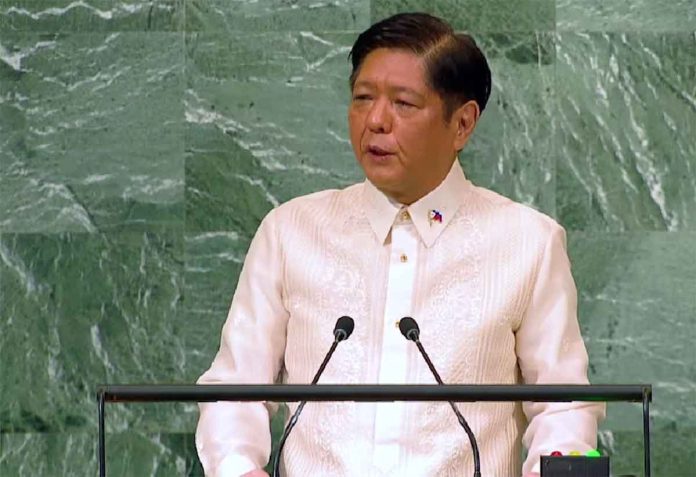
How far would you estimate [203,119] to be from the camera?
16.4 feet

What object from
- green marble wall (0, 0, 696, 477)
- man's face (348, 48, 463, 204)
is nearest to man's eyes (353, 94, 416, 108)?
man's face (348, 48, 463, 204)

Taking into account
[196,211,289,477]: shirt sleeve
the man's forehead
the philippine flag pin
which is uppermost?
the man's forehead

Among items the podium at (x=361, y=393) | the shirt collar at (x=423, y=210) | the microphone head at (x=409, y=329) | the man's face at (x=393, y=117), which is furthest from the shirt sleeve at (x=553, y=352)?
the podium at (x=361, y=393)

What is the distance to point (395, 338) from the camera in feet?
12.3

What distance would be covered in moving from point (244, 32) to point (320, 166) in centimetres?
45

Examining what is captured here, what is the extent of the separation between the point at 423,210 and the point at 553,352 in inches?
17.1

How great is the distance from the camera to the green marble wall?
4.99 m

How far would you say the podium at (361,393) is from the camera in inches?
113

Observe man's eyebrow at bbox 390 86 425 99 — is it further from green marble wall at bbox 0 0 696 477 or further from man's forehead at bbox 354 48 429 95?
green marble wall at bbox 0 0 696 477

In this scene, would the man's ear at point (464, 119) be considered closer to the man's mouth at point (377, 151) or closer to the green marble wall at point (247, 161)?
the man's mouth at point (377, 151)

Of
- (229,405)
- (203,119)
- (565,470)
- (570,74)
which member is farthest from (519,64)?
(565,470)

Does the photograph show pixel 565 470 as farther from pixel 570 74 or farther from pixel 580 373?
pixel 570 74

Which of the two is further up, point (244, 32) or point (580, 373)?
point (244, 32)

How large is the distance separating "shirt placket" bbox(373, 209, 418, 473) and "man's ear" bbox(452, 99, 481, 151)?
8.5 inches
